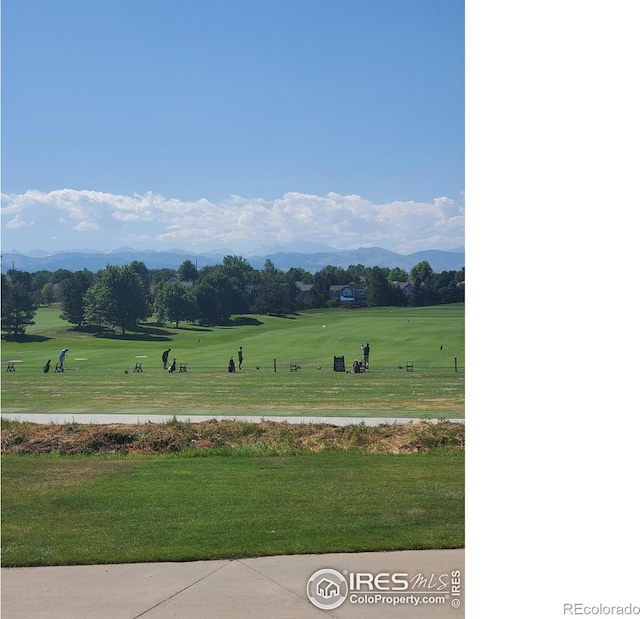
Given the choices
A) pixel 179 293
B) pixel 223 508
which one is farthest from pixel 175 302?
pixel 223 508

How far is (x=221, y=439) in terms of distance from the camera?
24.8 ft

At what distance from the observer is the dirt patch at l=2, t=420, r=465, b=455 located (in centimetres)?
724

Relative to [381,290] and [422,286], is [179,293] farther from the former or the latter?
[422,286]

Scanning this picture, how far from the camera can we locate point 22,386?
16141 millimetres

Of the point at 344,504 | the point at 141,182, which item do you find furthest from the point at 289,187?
the point at 344,504

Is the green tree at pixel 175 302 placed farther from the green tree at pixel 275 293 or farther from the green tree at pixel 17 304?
the green tree at pixel 17 304

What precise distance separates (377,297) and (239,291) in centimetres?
314

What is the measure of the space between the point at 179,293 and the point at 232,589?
14.0m

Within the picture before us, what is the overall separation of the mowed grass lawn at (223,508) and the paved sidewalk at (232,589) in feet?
0.47

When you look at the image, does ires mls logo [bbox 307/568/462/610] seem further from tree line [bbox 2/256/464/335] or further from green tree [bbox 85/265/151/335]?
green tree [bbox 85/265/151/335]

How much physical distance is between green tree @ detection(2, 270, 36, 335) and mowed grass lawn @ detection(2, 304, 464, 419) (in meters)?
0.35

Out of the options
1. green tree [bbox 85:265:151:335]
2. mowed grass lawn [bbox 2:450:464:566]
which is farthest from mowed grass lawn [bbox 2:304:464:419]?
mowed grass lawn [bbox 2:450:464:566]

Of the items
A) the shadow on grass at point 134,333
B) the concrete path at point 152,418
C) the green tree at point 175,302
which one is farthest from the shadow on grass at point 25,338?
the concrete path at point 152,418
